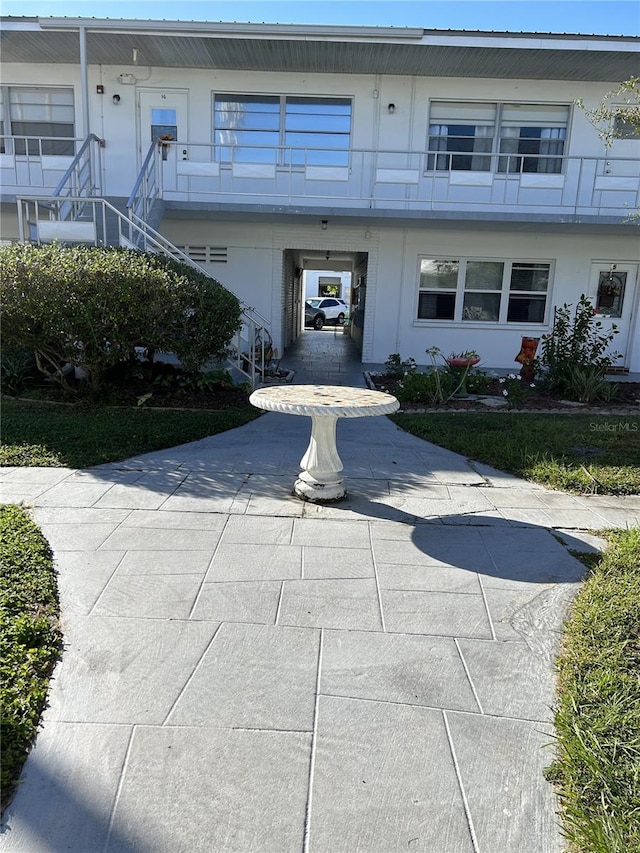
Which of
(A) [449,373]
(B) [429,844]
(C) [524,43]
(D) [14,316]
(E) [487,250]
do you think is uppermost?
(C) [524,43]

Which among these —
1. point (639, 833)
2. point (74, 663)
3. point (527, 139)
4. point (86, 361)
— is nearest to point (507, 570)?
point (639, 833)

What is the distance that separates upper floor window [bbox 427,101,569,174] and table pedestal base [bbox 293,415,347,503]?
33.9ft

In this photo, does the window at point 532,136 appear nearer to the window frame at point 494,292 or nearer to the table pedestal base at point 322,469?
the window frame at point 494,292

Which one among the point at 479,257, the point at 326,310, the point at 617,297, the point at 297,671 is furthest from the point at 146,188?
the point at 326,310

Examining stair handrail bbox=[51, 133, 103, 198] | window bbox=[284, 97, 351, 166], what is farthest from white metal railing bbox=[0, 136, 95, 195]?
window bbox=[284, 97, 351, 166]

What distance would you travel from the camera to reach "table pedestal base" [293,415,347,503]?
4.73 metres

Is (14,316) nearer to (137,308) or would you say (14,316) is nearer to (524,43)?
(137,308)

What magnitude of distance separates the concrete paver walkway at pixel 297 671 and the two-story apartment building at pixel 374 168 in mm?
9200

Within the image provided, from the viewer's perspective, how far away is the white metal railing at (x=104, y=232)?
9.16 metres

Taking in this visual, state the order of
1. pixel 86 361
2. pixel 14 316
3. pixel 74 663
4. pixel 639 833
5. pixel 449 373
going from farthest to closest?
pixel 449 373 < pixel 86 361 < pixel 14 316 < pixel 74 663 < pixel 639 833

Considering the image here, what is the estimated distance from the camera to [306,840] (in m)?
1.82

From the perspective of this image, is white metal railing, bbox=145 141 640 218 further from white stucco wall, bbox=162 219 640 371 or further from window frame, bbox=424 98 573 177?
white stucco wall, bbox=162 219 640 371

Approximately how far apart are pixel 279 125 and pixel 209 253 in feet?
10.7

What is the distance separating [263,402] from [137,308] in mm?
3477
